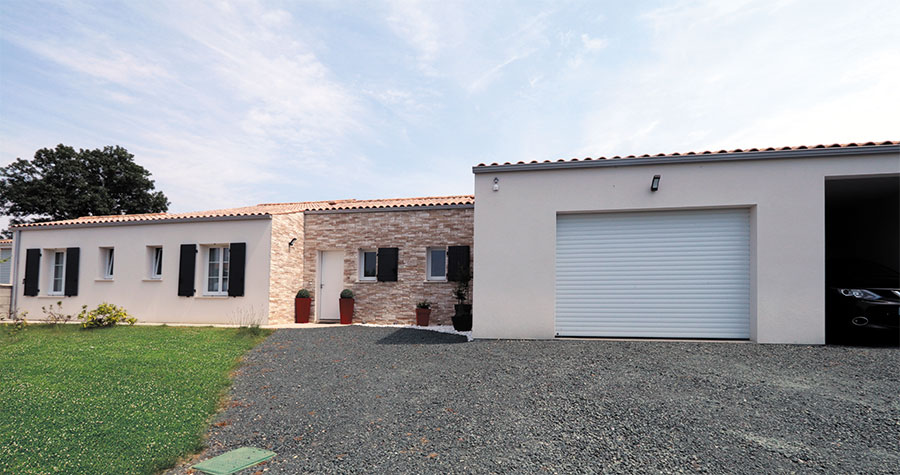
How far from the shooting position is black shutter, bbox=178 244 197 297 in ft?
41.2

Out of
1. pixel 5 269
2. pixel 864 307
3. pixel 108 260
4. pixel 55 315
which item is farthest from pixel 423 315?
pixel 5 269

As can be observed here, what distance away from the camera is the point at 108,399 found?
5.41 metres

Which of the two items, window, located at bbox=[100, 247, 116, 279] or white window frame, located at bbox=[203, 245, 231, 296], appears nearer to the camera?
white window frame, located at bbox=[203, 245, 231, 296]

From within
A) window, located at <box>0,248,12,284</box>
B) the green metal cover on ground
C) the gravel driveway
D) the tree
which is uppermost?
the tree

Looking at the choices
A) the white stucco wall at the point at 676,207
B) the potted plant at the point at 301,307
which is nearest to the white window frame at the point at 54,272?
the potted plant at the point at 301,307

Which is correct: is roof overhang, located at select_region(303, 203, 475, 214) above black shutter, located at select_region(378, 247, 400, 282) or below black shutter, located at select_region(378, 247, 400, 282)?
above

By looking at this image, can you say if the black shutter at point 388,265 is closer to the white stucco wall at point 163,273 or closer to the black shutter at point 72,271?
the white stucco wall at point 163,273

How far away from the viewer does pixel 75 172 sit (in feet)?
90.3

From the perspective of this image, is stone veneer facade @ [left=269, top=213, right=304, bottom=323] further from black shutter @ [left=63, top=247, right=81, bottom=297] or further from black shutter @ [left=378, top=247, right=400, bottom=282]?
black shutter @ [left=63, top=247, right=81, bottom=297]

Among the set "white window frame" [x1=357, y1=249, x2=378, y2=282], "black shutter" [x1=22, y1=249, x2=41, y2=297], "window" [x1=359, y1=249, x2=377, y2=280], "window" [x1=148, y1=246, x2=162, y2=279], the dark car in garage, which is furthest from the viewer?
"black shutter" [x1=22, y1=249, x2=41, y2=297]

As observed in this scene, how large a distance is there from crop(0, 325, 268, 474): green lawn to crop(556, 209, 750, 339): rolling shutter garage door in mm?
6210

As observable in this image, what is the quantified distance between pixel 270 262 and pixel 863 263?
1318 cm

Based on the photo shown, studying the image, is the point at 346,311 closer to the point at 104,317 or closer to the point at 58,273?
the point at 104,317

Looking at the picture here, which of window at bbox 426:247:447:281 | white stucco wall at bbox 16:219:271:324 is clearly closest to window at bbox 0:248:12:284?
white stucco wall at bbox 16:219:271:324
